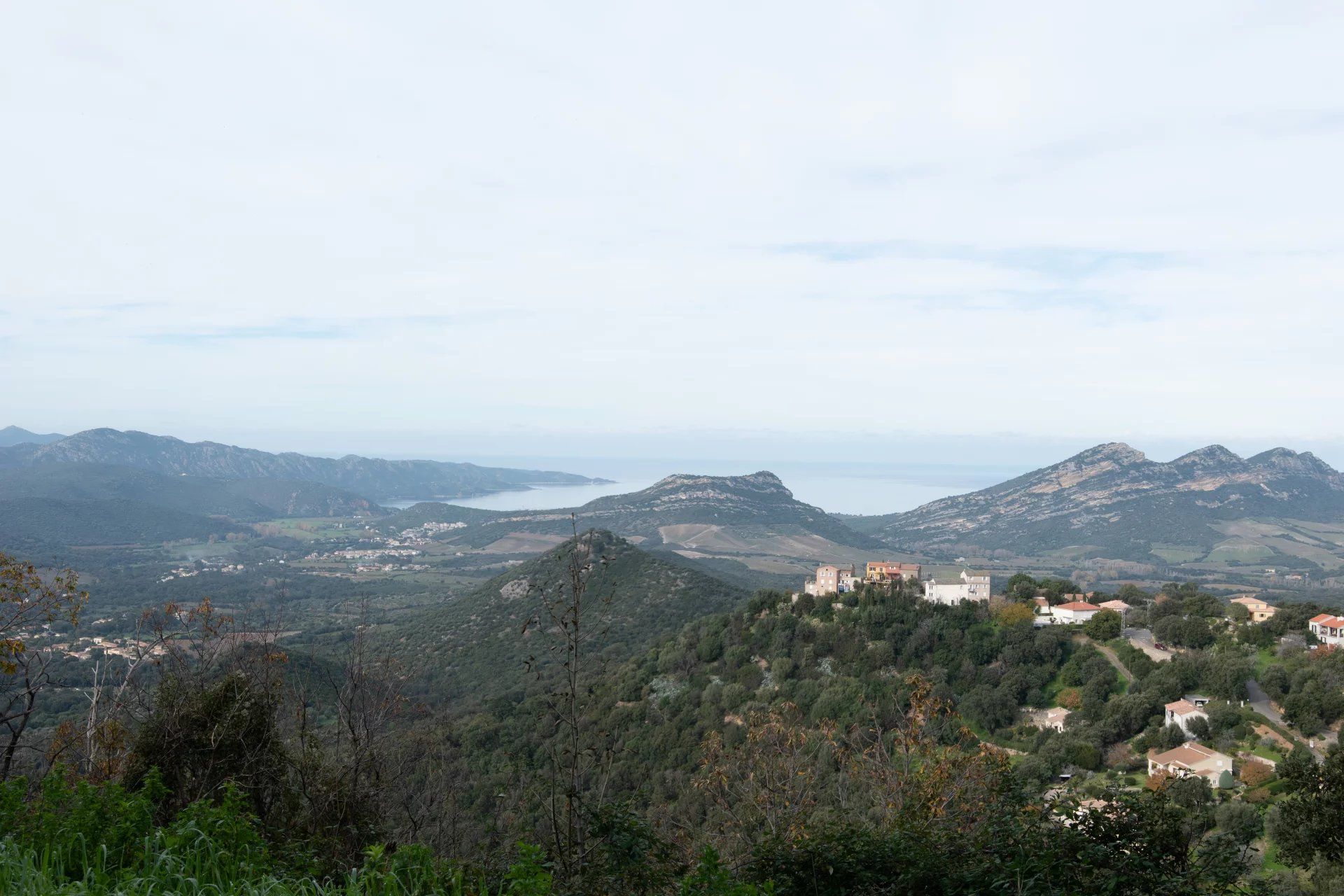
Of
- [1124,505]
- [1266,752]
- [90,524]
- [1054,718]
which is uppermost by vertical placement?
[1124,505]

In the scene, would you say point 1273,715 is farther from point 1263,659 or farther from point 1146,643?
point 1146,643

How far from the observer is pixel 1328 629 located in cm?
2884

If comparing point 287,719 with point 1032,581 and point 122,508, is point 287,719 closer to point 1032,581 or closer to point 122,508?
point 1032,581

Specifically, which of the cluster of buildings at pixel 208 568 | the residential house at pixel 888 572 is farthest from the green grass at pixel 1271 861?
the cluster of buildings at pixel 208 568

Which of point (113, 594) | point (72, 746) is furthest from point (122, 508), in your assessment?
point (72, 746)

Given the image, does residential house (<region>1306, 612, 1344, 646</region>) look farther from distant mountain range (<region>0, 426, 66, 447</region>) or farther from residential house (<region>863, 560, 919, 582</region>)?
distant mountain range (<region>0, 426, 66, 447</region>)

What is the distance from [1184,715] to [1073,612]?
565 inches

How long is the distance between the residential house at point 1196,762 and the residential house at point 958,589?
1900cm

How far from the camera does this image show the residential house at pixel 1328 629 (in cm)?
2784

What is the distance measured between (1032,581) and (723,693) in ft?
76.2

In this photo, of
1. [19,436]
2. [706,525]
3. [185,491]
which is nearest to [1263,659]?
[706,525]

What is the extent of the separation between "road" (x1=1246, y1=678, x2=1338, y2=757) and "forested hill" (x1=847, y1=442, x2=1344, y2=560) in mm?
90407

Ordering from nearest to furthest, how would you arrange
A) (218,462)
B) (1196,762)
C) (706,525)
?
1. (1196,762)
2. (706,525)
3. (218,462)

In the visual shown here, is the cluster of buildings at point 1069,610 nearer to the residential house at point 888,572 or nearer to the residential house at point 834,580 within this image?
the residential house at point 888,572
